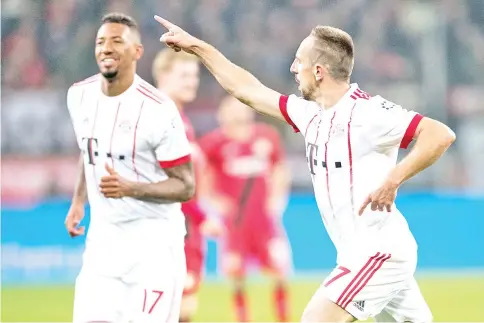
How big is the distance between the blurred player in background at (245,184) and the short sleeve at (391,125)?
207 inches

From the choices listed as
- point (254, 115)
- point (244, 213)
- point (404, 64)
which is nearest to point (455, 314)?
point (244, 213)

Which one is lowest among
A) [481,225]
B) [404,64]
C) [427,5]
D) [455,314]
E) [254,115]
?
[455,314]

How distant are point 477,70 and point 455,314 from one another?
5883 millimetres

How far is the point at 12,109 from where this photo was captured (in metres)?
13.7

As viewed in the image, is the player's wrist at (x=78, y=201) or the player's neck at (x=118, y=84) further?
the player's wrist at (x=78, y=201)

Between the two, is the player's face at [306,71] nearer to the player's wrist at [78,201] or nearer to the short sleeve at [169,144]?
the short sleeve at [169,144]

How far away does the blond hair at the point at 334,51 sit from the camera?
17.6 feet

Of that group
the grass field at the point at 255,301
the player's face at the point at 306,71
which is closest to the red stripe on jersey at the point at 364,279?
the player's face at the point at 306,71

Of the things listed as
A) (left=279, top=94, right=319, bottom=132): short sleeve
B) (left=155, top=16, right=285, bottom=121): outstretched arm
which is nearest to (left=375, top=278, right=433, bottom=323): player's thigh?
(left=279, top=94, right=319, bottom=132): short sleeve

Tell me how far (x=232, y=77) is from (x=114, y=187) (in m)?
0.91

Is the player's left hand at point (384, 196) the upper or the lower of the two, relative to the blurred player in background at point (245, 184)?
lower

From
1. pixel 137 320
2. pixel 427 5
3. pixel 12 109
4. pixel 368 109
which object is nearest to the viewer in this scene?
pixel 368 109

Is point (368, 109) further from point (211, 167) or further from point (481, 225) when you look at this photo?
point (481, 225)

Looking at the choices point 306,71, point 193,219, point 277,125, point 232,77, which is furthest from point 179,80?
point 277,125
